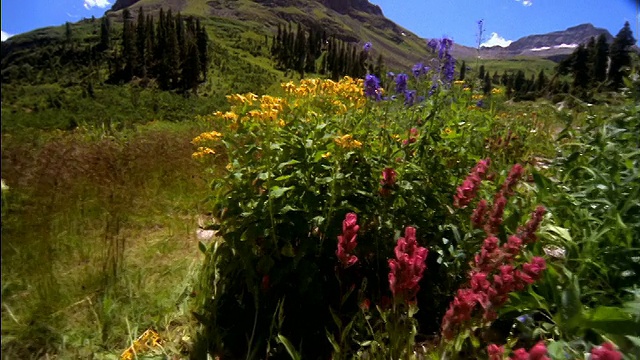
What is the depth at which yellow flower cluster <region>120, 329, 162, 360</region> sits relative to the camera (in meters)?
1.74

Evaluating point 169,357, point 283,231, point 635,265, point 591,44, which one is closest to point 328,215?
point 283,231

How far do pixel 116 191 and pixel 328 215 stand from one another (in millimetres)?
2007

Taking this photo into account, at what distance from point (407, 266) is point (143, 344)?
1391 millimetres

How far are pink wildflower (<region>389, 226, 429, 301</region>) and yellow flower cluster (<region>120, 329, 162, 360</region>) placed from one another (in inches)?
49.6

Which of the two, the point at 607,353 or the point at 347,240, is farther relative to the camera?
the point at 347,240

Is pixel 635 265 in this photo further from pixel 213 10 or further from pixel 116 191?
pixel 213 10

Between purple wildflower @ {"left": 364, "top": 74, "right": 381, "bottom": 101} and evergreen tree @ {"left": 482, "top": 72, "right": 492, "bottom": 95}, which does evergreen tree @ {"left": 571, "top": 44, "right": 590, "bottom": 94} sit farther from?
purple wildflower @ {"left": 364, "top": 74, "right": 381, "bottom": 101}

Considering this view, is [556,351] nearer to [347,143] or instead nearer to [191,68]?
[347,143]

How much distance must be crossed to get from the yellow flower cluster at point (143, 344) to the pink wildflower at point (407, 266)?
4.14ft

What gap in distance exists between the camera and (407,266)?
49.3 inches

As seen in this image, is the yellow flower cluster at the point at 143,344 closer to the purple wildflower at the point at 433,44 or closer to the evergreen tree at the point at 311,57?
the purple wildflower at the point at 433,44

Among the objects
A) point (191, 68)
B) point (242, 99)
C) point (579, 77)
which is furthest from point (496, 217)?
point (191, 68)

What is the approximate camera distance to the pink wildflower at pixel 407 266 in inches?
49.0

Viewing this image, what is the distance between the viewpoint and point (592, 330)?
1.49 m
